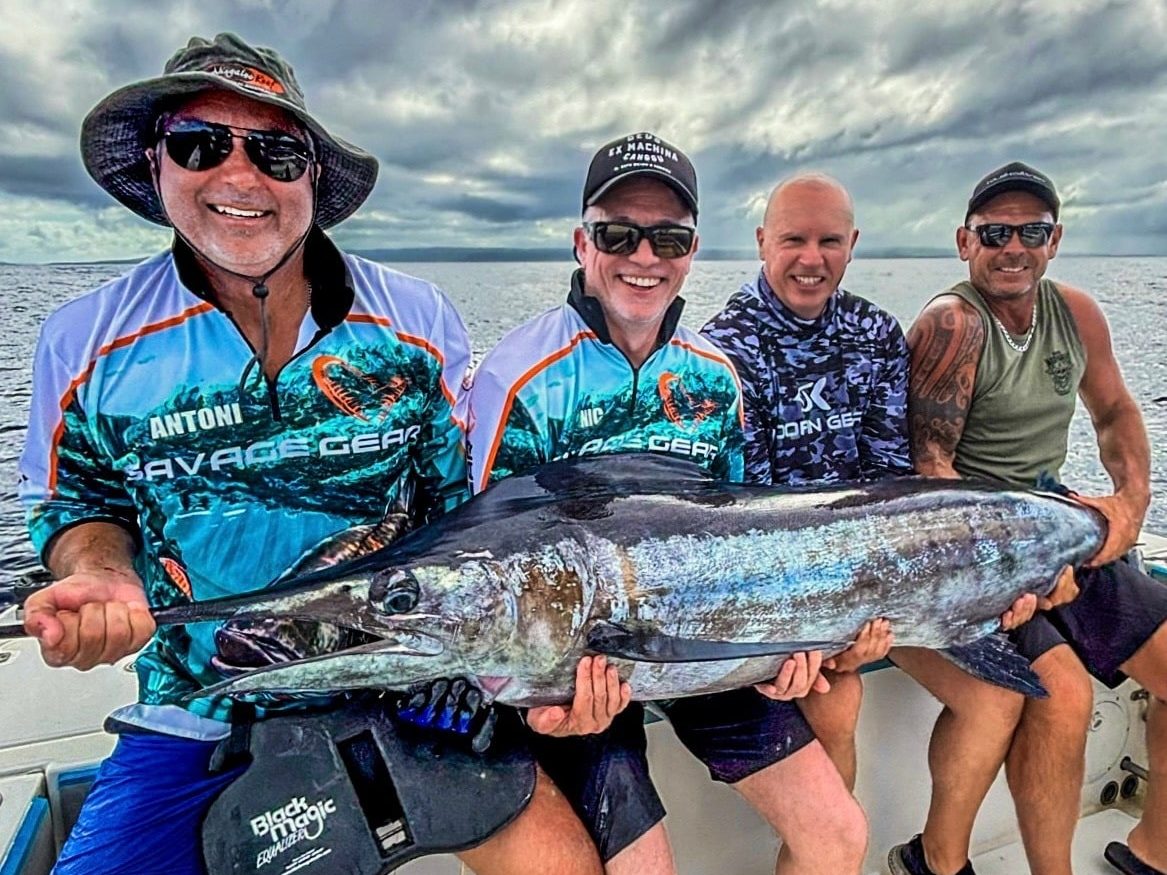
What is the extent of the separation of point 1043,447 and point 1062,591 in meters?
0.91

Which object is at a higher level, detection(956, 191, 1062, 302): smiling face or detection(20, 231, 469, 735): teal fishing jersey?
detection(956, 191, 1062, 302): smiling face

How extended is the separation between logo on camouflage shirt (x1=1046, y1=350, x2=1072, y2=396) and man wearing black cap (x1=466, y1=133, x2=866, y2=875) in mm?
1491

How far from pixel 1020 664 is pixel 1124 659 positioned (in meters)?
0.72

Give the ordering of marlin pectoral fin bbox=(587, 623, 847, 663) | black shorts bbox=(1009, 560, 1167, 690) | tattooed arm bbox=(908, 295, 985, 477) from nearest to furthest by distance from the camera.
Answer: marlin pectoral fin bbox=(587, 623, 847, 663) → black shorts bbox=(1009, 560, 1167, 690) → tattooed arm bbox=(908, 295, 985, 477)

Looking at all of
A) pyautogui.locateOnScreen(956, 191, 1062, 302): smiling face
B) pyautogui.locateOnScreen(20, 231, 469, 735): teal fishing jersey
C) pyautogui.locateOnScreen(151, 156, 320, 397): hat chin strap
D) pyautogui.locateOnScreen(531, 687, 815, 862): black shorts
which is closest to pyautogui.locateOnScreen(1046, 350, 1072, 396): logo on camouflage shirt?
pyautogui.locateOnScreen(956, 191, 1062, 302): smiling face

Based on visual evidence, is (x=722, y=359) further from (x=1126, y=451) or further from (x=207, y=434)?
(x=1126, y=451)

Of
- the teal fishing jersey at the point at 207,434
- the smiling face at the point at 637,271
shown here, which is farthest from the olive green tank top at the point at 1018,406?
the teal fishing jersey at the point at 207,434

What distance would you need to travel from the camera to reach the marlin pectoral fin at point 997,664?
243cm

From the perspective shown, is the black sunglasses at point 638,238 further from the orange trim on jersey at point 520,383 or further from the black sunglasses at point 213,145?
the black sunglasses at point 213,145

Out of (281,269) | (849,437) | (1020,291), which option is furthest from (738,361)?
(281,269)

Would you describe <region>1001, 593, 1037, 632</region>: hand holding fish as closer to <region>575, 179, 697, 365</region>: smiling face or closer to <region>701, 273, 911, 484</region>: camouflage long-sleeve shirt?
<region>701, 273, 911, 484</region>: camouflage long-sleeve shirt

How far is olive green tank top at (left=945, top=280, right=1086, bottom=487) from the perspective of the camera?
10.7 ft

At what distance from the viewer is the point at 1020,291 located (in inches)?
131

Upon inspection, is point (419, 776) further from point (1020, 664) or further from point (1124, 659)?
point (1124, 659)
